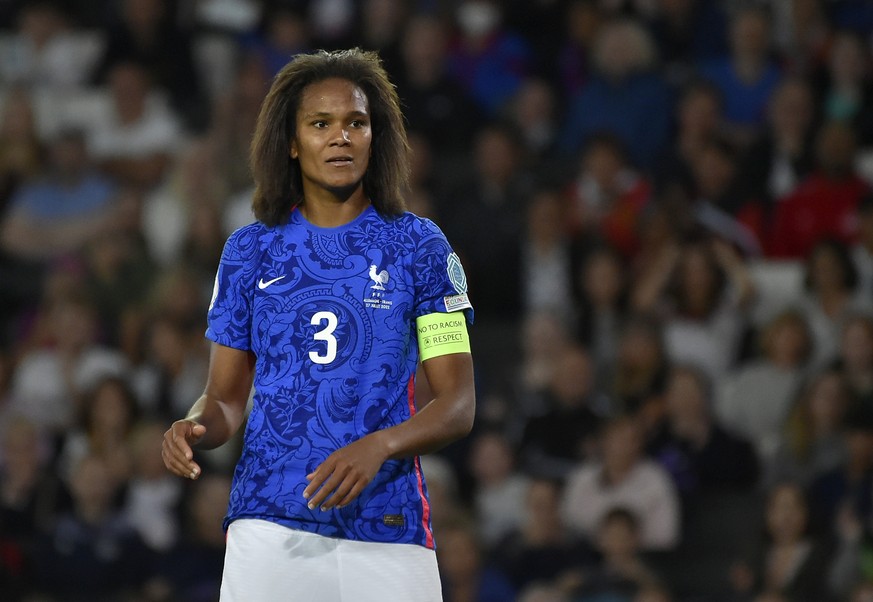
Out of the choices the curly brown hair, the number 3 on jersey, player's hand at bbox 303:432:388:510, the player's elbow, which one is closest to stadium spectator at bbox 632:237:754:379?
the curly brown hair

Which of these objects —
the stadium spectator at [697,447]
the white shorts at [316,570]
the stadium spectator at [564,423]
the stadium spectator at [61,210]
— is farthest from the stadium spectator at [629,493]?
the white shorts at [316,570]

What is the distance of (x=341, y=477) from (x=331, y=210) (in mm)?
712

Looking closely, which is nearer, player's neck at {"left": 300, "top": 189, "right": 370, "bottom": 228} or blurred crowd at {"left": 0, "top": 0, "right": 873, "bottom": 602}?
player's neck at {"left": 300, "top": 189, "right": 370, "bottom": 228}

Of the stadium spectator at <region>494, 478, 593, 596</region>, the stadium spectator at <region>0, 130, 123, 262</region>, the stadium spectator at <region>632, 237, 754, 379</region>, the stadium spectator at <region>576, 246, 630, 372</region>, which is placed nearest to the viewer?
the stadium spectator at <region>494, 478, 593, 596</region>

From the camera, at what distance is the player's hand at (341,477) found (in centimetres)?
302

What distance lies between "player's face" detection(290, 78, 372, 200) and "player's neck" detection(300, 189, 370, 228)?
15 mm

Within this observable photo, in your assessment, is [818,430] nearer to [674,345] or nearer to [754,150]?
[674,345]

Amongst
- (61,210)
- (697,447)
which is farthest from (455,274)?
(61,210)

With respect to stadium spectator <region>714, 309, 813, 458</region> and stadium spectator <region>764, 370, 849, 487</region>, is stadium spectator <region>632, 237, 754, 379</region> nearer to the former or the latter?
stadium spectator <region>714, 309, 813, 458</region>

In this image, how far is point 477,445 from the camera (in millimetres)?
8055

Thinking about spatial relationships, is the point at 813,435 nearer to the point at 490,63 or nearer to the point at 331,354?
the point at 490,63

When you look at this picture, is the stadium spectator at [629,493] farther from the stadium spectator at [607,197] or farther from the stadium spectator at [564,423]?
the stadium spectator at [607,197]

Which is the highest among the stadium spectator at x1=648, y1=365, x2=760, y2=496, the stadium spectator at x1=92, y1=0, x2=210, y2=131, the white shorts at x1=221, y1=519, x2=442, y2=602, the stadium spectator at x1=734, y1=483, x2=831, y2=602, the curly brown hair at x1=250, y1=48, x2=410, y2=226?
the stadium spectator at x1=92, y1=0, x2=210, y2=131

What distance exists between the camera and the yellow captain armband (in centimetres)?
335
